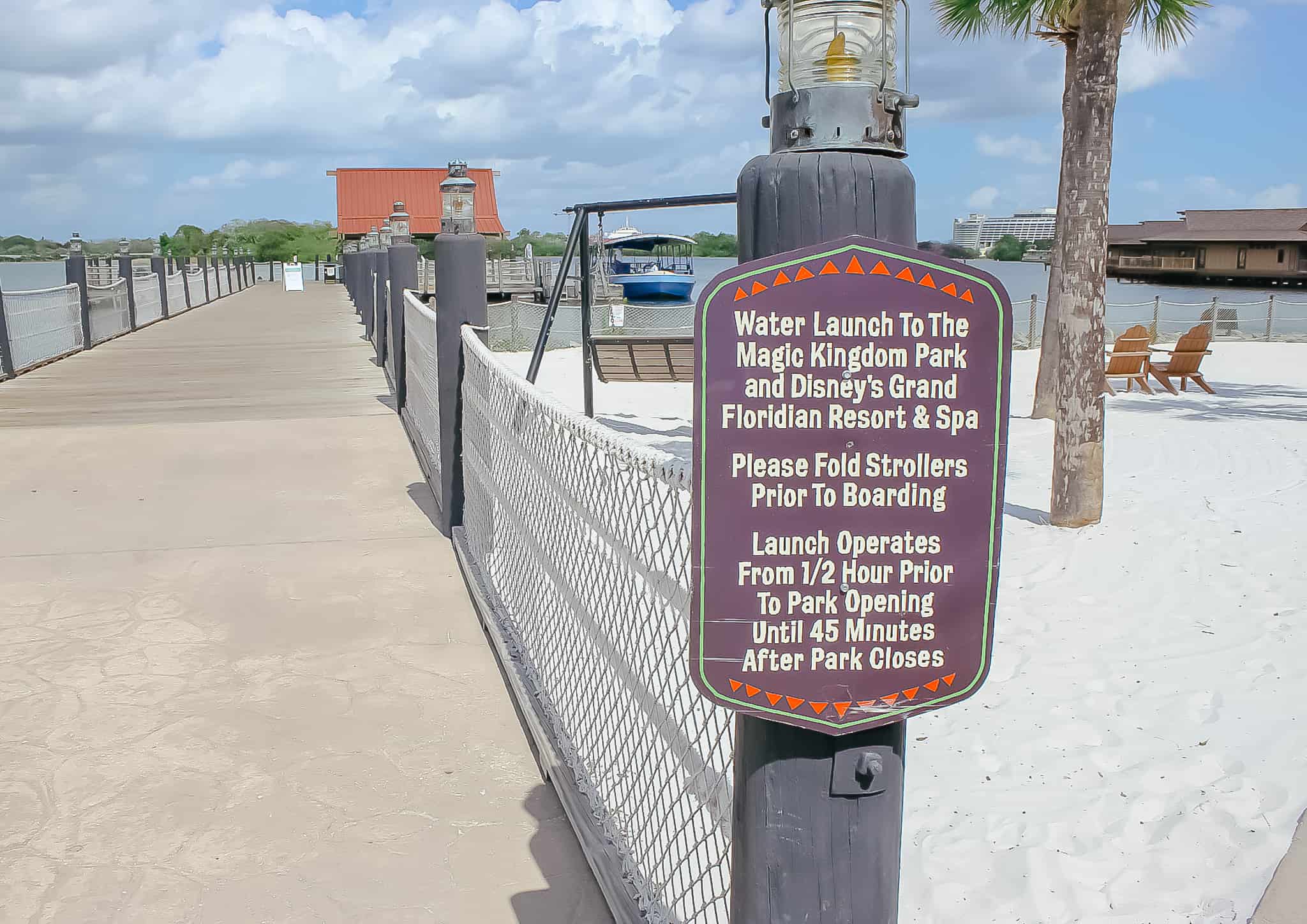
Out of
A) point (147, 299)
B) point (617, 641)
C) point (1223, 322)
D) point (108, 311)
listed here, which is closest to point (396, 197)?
point (147, 299)

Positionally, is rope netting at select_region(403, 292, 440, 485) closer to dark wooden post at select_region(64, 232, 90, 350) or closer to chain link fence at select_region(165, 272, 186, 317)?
dark wooden post at select_region(64, 232, 90, 350)

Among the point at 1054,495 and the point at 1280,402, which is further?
the point at 1280,402

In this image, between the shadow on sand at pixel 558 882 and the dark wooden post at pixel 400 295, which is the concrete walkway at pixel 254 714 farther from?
the dark wooden post at pixel 400 295

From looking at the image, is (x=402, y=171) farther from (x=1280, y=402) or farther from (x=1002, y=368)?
(x=1002, y=368)

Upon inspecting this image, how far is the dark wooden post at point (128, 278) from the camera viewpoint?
23688 millimetres

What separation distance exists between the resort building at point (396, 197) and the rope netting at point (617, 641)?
55.5m

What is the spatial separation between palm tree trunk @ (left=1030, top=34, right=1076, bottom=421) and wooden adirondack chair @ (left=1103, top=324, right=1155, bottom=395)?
101cm

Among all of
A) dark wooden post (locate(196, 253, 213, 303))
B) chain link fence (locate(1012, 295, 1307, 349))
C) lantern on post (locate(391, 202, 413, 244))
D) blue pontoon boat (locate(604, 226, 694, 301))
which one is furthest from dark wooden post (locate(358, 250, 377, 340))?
blue pontoon boat (locate(604, 226, 694, 301))

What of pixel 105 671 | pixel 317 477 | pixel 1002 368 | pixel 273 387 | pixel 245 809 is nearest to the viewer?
pixel 1002 368

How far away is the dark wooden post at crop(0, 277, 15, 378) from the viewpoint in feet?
47.9

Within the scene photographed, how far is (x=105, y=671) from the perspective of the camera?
4562mm

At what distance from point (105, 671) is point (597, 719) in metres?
2.26

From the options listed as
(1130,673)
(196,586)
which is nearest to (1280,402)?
(1130,673)

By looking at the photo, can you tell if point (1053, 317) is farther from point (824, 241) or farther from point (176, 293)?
point (176, 293)
